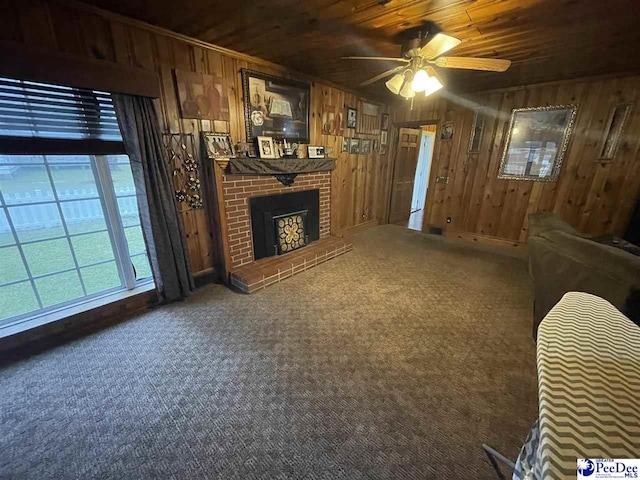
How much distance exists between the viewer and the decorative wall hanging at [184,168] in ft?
7.53

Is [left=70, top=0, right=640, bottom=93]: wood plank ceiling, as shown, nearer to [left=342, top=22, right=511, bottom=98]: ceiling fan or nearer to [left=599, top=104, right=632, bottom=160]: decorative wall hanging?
[left=342, top=22, right=511, bottom=98]: ceiling fan

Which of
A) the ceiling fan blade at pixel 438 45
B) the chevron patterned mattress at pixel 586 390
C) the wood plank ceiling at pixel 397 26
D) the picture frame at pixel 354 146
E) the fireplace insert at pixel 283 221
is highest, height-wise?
the wood plank ceiling at pixel 397 26


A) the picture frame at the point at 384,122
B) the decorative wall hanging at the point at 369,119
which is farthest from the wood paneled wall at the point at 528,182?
the decorative wall hanging at the point at 369,119

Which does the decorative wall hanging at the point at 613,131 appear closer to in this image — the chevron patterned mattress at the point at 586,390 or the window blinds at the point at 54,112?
the chevron patterned mattress at the point at 586,390

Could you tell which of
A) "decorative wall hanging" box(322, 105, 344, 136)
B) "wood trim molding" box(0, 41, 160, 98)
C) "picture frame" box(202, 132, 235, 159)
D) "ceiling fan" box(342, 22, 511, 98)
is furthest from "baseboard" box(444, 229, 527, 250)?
"wood trim molding" box(0, 41, 160, 98)

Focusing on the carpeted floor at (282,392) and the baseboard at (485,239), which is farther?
the baseboard at (485,239)

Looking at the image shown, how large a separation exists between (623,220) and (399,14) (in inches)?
149

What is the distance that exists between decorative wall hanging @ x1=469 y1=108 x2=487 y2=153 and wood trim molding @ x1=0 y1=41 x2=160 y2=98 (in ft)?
13.6

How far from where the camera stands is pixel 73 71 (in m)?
1.68

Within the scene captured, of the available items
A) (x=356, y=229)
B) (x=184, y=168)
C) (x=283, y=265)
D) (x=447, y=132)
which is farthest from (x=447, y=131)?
(x=184, y=168)

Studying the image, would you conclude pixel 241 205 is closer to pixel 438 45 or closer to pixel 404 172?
pixel 438 45

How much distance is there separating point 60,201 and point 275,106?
86.0 inches

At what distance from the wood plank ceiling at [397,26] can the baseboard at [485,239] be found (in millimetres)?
2224

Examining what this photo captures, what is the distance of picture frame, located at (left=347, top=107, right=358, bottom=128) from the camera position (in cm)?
391
